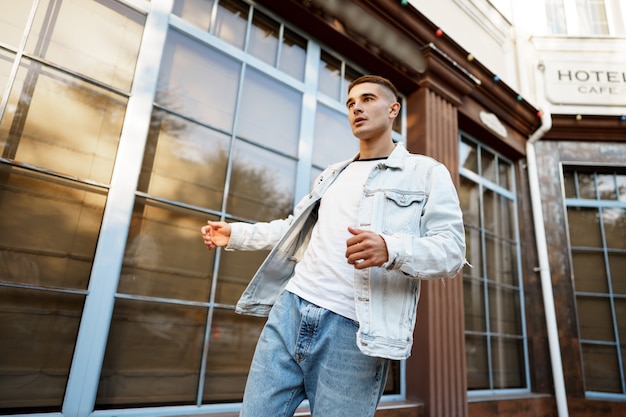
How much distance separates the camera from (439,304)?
3379 mm

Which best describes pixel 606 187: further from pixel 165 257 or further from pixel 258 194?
pixel 165 257

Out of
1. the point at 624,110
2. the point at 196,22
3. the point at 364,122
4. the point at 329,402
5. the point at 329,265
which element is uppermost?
the point at 624,110

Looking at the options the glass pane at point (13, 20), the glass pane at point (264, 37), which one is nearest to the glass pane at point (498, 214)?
the glass pane at point (264, 37)

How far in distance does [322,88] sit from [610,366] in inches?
172

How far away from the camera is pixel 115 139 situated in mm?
2164

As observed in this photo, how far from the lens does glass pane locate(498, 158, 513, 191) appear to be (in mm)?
4984

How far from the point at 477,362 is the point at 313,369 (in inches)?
127

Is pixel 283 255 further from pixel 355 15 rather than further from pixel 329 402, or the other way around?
pixel 355 15

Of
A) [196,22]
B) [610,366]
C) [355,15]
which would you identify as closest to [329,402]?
[196,22]

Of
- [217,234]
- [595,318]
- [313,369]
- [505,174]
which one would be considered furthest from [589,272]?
[217,234]

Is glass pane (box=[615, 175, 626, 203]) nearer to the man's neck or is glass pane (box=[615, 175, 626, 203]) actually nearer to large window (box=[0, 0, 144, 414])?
the man's neck

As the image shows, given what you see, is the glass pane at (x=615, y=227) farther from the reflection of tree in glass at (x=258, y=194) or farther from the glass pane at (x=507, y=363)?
the reflection of tree in glass at (x=258, y=194)

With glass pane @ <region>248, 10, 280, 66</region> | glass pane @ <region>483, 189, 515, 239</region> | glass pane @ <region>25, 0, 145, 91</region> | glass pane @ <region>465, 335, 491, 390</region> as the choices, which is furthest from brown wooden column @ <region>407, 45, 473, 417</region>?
glass pane @ <region>25, 0, 145, 91</region>

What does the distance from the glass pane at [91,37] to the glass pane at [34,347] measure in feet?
3.87
